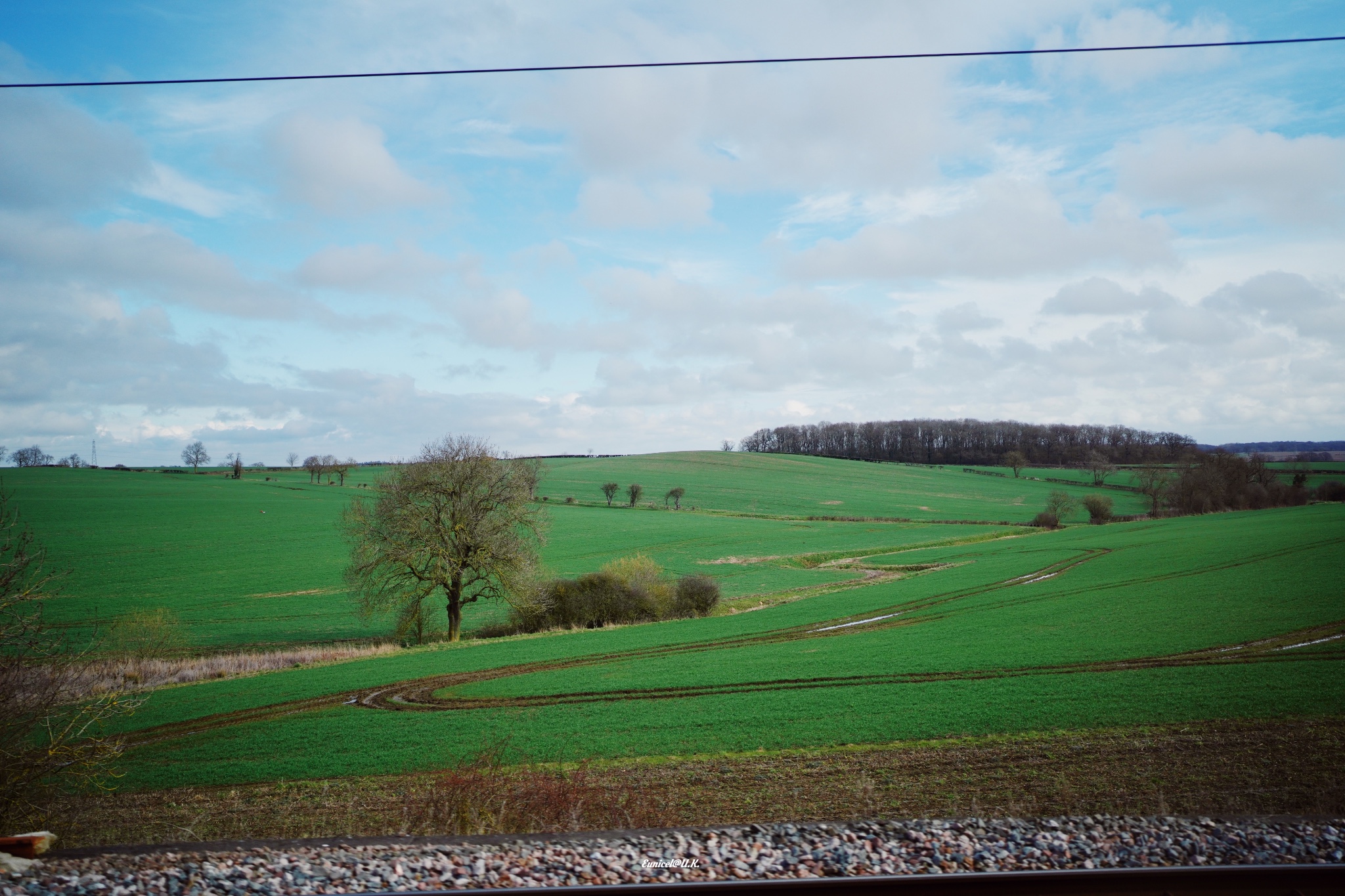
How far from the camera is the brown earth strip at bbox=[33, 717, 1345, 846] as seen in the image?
390 inches

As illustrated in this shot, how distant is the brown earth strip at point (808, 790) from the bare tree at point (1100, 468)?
105 metres

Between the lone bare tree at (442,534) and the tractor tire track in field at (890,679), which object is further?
the lone bare tree at (442,534)

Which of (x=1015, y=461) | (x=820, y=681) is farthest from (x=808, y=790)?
(x=1015, y=461)

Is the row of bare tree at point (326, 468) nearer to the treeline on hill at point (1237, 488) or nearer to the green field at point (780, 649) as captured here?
the green field at point (780, 649)

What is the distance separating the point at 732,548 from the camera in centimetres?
6200

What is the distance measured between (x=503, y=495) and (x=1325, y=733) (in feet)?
102

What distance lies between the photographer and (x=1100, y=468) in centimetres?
10469

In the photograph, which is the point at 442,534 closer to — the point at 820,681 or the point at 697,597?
the point at 697,597

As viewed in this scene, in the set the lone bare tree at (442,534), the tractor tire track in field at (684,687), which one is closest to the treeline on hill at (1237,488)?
the tractor tire track in field at (684,687)

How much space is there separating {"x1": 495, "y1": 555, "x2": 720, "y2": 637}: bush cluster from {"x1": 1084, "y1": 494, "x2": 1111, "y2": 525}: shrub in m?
59.5

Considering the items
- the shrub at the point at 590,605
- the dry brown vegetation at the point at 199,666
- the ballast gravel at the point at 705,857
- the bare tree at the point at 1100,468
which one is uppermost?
the bare tree at the point at 1100,468

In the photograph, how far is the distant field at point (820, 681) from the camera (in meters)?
14.9

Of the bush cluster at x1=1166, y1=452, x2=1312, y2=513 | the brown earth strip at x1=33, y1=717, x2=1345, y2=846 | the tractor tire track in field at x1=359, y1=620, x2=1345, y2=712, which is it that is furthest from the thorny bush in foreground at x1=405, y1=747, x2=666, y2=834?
the bush cluster at x1=1166, y1=452, x2=1312, y2=513

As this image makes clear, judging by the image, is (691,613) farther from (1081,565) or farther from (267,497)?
(267,497)
